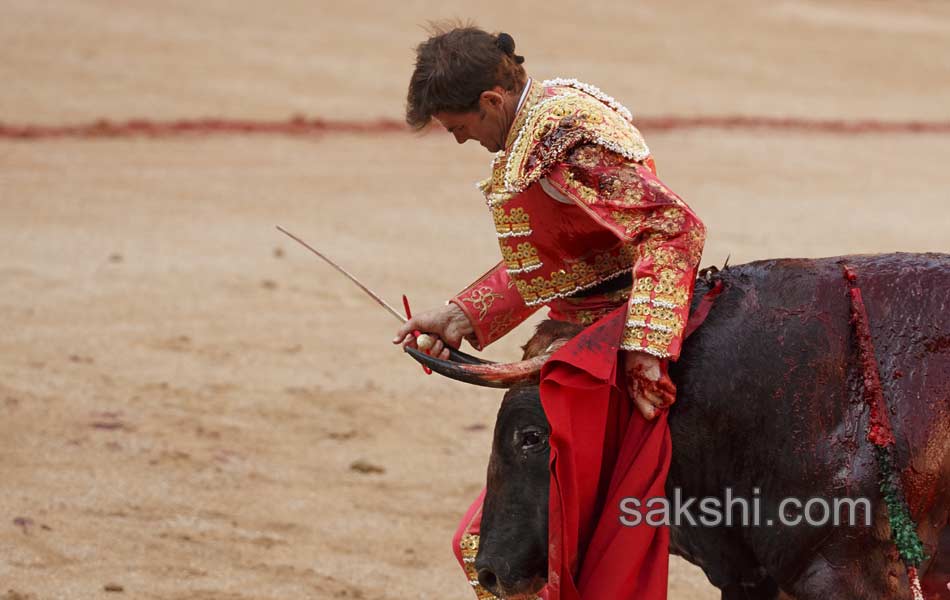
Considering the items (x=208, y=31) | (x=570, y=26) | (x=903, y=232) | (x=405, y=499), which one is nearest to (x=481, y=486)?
(x=405, y=499)

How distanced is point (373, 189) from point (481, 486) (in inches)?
242

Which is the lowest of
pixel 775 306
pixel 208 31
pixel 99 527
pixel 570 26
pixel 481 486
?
pixel 99 527

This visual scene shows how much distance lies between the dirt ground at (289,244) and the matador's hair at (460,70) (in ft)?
6.54

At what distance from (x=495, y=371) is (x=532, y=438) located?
21 cm

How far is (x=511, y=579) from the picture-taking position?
125 inches

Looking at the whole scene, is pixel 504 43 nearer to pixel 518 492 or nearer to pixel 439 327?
pixel 439 327

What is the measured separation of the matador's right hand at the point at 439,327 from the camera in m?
3.38

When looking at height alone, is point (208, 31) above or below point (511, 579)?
above

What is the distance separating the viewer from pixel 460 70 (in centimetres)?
298

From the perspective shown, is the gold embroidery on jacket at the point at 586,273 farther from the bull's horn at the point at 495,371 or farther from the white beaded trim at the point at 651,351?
the white beaded trim at the point at 651,351

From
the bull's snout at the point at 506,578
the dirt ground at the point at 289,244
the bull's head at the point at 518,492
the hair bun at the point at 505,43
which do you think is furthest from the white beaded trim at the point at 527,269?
the dirt ground at the point at 289,244

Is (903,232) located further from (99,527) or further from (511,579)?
(511,579)

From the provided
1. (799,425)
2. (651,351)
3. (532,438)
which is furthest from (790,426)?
(532,438)

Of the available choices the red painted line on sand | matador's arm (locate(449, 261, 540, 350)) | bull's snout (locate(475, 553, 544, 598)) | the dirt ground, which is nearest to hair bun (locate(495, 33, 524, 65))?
matador's arm (locate(449, 261, 540, 350))
